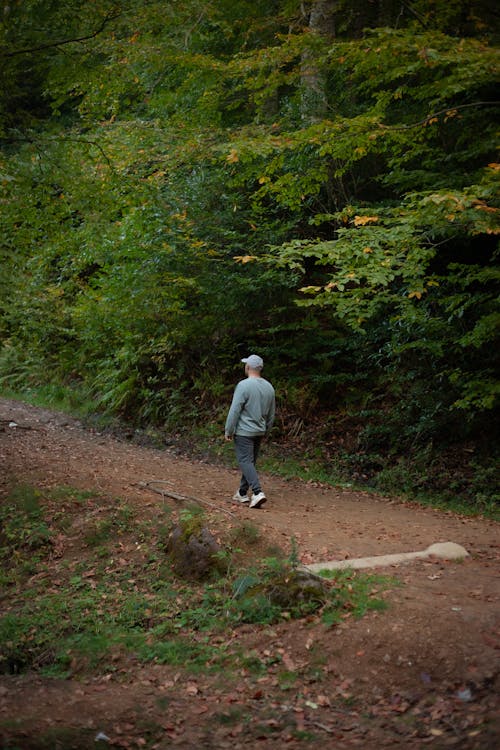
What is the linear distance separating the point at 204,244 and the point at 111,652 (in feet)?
30.3

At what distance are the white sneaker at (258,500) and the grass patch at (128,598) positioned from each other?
3.62ft

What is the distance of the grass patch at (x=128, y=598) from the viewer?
21.1 feet

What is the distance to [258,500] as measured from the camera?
9.63 m

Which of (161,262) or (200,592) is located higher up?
(161,262)

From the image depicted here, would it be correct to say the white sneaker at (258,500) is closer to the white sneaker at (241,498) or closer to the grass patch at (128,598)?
the white sneaker at (241,498)

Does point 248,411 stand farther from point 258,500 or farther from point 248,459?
point 258,500

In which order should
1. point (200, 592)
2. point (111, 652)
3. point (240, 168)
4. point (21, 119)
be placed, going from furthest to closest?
point (240, 168)
point (21, 119)
point (200, 592)
point (111, 652)

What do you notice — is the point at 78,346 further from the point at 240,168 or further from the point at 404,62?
the point at 404,62

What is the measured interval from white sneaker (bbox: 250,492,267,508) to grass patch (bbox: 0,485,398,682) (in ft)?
3.62

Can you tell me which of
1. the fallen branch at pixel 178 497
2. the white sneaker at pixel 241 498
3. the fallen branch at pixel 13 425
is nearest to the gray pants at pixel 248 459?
the white sneaker at pixel 241 498

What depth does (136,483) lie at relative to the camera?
1051 centimetres

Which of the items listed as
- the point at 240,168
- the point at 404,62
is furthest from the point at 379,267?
Result: the point at 240,168

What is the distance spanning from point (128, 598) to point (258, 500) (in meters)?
2.66

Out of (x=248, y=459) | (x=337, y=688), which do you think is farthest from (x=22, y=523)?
(x=337, y=688)
